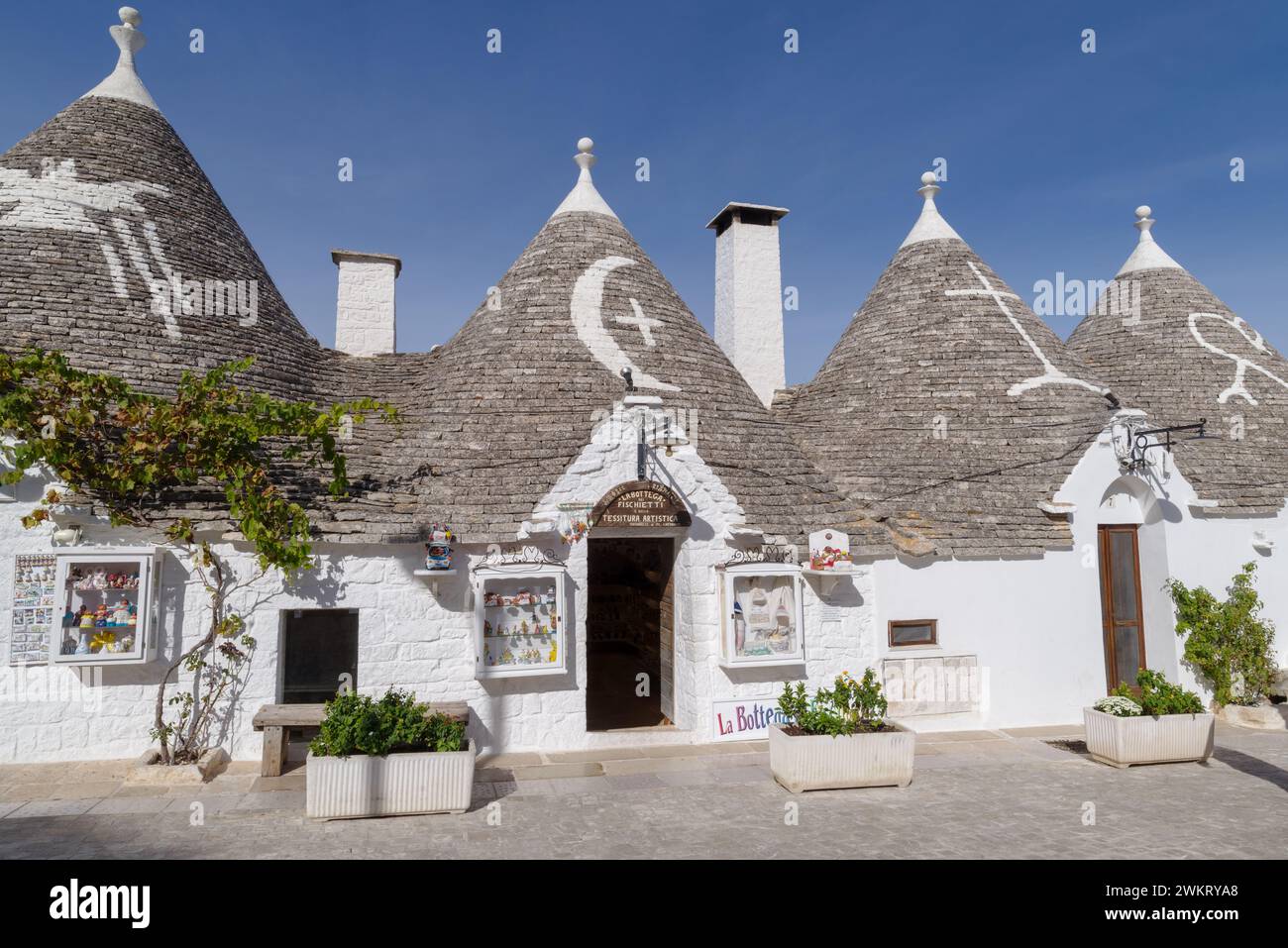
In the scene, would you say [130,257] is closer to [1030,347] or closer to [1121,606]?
[1030,347]

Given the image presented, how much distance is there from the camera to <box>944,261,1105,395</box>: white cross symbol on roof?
13.1m

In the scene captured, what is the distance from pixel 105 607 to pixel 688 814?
5905 mm

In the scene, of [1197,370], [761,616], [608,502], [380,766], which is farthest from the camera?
[1197,370]

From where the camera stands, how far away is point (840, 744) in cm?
784

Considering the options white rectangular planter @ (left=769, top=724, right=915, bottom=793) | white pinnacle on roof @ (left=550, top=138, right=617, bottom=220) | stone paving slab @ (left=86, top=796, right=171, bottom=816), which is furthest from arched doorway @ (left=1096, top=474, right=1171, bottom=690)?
stone paving slab @ (left=86, top=796, right=171, bottom=816)

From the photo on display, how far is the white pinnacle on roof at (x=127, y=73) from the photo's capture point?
12.9m

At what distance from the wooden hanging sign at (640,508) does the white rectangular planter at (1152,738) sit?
497cm

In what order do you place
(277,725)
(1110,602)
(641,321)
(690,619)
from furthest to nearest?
(641,321) < (1110,602) < (690,619) < (277,725)

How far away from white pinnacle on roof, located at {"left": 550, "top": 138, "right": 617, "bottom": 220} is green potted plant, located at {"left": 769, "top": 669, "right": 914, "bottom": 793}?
830cm

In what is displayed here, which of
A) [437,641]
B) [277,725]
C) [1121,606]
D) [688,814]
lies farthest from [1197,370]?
[277,725]

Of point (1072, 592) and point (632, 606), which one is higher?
point (1072, 592)

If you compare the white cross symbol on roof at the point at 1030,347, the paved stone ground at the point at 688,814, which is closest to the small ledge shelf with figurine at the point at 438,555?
the paved stone ground at the point at 688,814

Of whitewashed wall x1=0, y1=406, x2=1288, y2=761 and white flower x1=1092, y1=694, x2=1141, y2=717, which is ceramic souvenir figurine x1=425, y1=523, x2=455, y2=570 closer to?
whitewashed wall x1=0, y1=406, x2=1288, y2=761

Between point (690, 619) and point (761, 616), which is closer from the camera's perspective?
point (761, 616)
